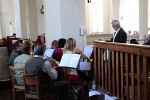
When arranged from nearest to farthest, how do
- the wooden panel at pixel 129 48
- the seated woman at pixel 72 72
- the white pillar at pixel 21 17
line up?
the wooden panel at pixel 129 48, the seated woman at pixel 72 72, the white pillar at pixel 21 17

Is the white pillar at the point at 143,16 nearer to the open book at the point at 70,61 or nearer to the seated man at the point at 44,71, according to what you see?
the open book at the point at 70,61

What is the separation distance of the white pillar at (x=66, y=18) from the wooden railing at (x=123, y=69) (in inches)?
77.7

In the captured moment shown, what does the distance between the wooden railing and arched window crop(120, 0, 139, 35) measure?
686 centimetres

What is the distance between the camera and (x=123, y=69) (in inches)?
138

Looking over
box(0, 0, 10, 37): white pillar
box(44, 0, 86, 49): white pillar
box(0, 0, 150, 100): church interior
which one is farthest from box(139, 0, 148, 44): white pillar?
box(0, 0, 10, 37): white pillar

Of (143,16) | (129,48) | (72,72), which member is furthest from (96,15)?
(129,48)

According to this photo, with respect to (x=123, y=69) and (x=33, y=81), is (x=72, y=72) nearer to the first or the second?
(x=33, y=81)

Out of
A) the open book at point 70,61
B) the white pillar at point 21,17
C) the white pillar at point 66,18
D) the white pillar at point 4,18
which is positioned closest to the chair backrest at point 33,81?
the open book at point 70,61

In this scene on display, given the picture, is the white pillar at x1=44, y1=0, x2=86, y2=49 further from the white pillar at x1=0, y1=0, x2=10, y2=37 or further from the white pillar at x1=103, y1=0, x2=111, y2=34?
the white pillar at x1=0, y1=0, x2=10, y2=37

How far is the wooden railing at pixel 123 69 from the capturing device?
119 inches

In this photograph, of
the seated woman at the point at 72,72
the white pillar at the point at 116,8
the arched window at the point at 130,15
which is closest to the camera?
the seated woman at the point at 72,72

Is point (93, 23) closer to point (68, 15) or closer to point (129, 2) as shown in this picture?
point (129, 2)

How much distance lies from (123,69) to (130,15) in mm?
7853

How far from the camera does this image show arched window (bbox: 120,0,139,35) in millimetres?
10781
